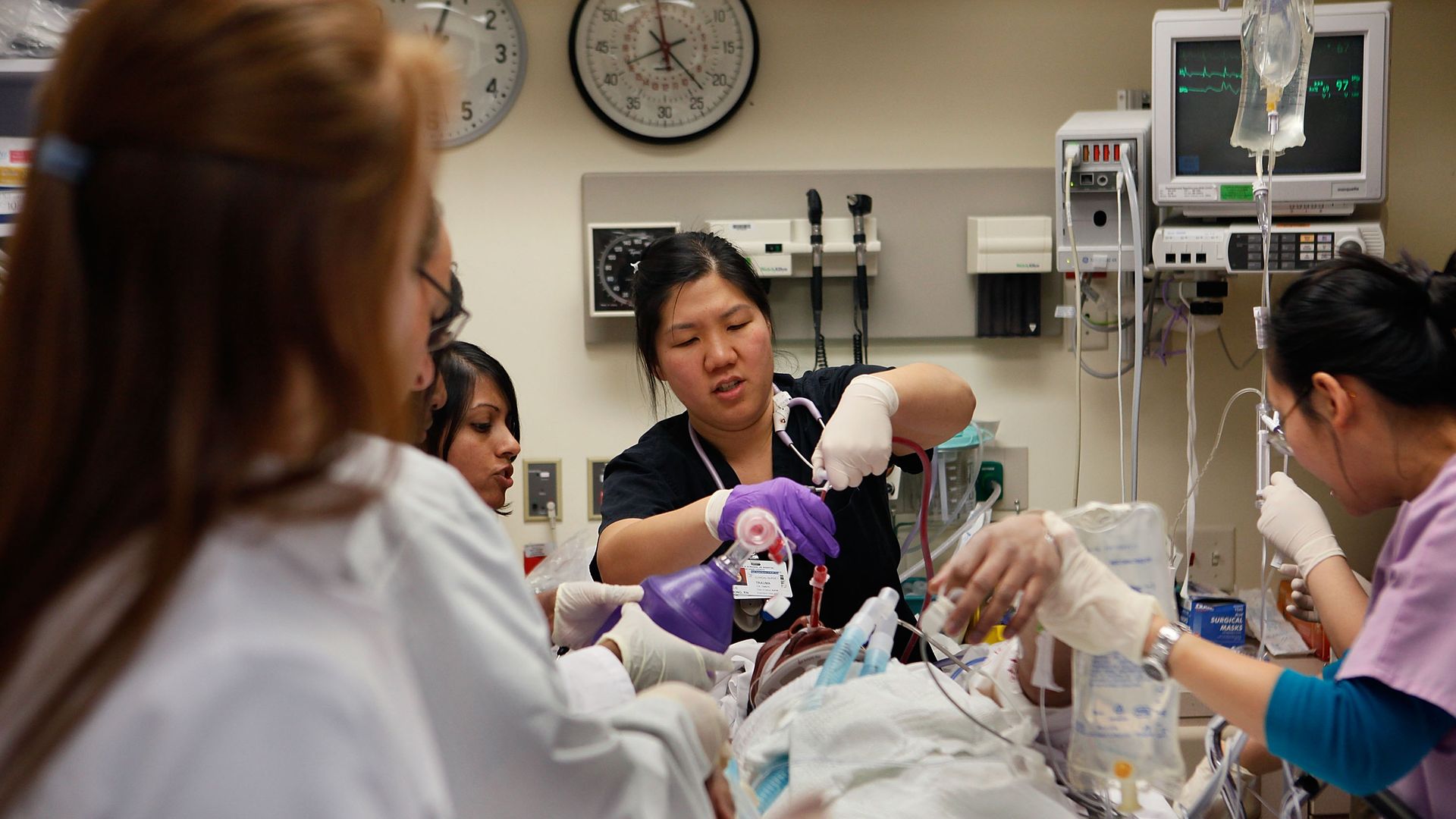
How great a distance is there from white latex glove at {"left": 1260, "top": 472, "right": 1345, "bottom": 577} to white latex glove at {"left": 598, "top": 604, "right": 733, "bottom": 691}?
3.42 feet

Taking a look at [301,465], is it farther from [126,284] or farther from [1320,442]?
[1320,442]

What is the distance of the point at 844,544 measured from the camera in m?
2.02

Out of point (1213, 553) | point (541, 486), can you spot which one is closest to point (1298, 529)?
A: point (1213, 553)

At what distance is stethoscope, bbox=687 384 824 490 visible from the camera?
81.8 inches

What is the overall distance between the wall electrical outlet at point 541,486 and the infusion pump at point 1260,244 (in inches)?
70.4

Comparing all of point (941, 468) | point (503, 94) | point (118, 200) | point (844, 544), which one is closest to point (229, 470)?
point (118, 200)

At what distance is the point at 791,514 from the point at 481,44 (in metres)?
2.01

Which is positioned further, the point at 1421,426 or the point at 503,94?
the point at 503,94

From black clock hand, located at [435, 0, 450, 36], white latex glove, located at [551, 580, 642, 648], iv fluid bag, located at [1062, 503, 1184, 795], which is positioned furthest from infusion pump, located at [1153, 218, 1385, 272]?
black clock hand, located at [435, 0, 450, 36]

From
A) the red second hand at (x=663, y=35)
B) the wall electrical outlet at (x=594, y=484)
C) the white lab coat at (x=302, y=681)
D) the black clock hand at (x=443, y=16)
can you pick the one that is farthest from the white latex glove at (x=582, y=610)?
the black clock hand at (x=443, y=16)

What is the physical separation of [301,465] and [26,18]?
6.65 feet

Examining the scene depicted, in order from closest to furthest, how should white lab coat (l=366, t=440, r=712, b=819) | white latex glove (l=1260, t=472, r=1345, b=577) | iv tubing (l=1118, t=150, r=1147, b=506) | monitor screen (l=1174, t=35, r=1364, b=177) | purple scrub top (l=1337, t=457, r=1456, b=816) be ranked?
white lab coat (l=366, t=440, r=712, b=819) → purple scrub top (l=1337, t=457, r=1456, b=816) → white latex glove (l=1260, t=472, r=1345, b=577) → iv tubing (l=1118, t=150, r=1147, b=506) → monitor screen (l=1174, t=35, r=1364, b=177)

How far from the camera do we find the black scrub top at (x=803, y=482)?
6.56 feet

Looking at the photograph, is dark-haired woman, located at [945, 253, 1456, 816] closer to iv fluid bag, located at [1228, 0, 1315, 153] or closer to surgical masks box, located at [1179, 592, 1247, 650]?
iv fluid bag, located at [1228, 0, 1315, 153]
